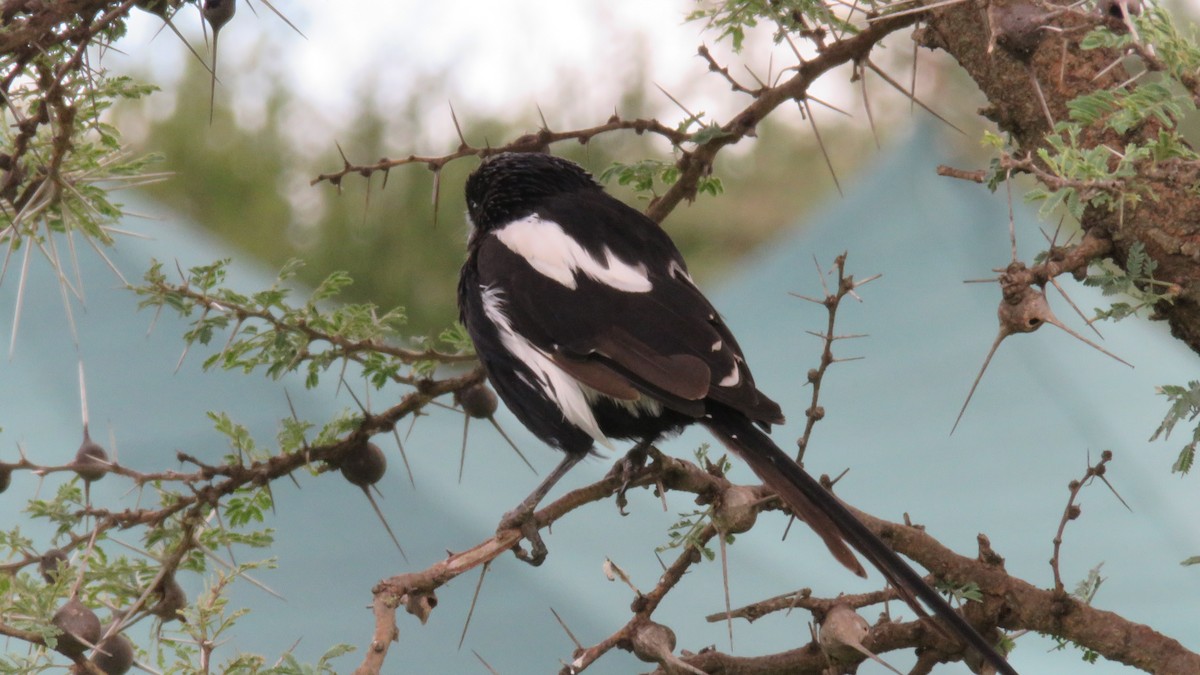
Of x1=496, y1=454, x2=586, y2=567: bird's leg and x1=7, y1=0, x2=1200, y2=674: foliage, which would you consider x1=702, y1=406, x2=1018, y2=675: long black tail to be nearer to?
x1=7, y1=0, x2=1200, y2=674: foliage

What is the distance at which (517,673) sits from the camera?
113 inches

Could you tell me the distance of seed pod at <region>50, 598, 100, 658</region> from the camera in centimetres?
111

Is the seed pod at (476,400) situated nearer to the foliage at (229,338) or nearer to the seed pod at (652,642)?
the foliage at (229,338)

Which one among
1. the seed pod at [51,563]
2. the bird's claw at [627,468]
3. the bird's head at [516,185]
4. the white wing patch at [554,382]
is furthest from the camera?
the bird's head at [516,185]

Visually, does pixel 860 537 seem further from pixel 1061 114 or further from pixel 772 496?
pixel 1061 114

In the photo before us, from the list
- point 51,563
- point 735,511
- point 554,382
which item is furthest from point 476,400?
point 51,563

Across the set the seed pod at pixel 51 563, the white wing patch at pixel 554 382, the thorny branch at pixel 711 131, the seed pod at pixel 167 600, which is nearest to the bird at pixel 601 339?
the white wing patch at pixel 554 382

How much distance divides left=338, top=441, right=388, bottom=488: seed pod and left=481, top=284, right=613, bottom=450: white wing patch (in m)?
0.24

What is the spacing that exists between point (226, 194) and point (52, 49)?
7.22 m

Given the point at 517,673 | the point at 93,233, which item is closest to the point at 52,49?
the point at 93,233

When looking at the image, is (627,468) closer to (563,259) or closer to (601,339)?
(601,339)

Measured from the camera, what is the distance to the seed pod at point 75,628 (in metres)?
1.11

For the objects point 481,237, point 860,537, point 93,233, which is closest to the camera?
point 860,537

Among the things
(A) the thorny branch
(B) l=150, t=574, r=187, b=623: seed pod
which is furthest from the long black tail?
(B) l=150, t=574, r=187, b=623: seed pod
